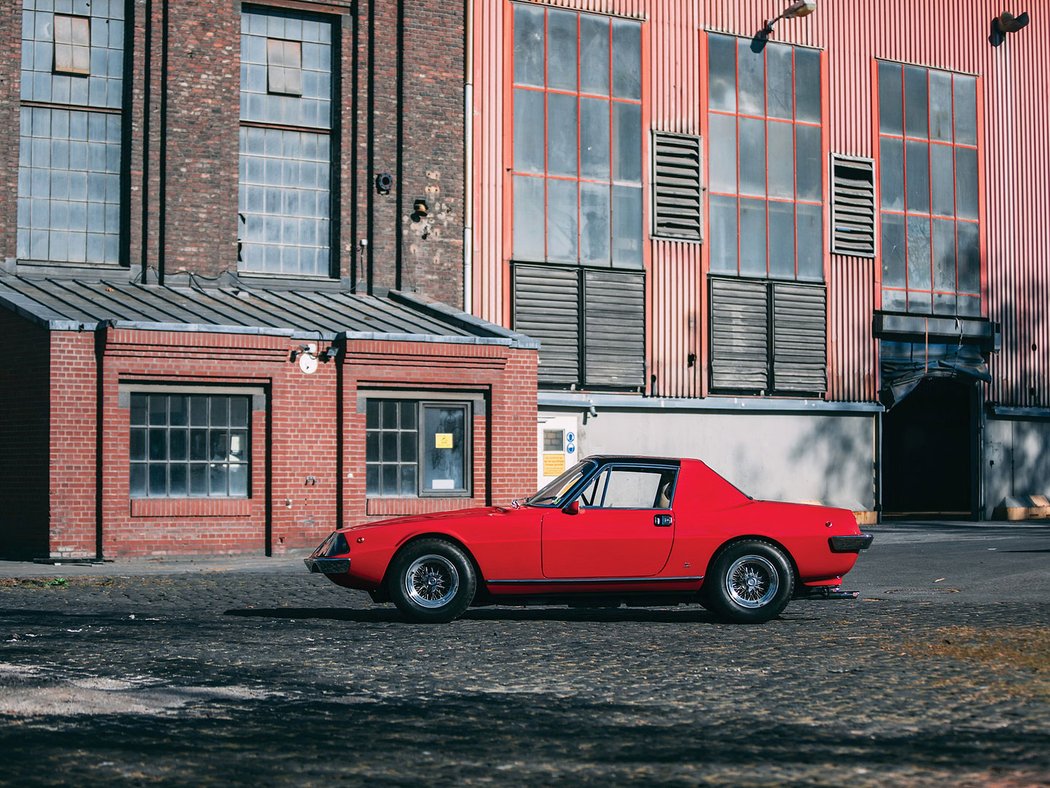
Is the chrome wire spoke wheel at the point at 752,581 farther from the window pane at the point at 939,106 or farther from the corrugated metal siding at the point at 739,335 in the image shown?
the window pane at the point at 939,106

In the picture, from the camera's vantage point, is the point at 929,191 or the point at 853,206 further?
the point at 929,191

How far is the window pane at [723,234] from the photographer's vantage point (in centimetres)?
3067

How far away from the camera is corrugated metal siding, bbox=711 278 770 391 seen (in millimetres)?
30641

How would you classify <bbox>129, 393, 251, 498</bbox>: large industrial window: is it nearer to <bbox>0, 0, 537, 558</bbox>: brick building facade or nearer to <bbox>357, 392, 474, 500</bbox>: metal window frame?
<bbox>0, 0, 537, 558</bbox>: brick building facade

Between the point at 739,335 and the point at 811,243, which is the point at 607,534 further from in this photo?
the point at 811,243

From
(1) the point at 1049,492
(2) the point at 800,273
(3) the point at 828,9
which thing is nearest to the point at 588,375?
(2) the point at 800,273

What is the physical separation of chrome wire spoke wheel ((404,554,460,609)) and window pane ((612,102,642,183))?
59.8ft

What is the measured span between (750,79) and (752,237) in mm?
3372

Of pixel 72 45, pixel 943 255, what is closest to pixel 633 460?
pixel 72 45

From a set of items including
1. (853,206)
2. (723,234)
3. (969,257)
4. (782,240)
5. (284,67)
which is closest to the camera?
(284,67)

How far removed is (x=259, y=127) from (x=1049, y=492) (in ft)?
67.5

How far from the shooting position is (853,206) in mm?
32344

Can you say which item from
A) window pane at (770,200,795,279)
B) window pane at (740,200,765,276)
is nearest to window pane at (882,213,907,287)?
window pane at (770,200,795,279)

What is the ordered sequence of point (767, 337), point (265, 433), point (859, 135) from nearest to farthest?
point (265, 433), point (767, 337), point (859, 135)
